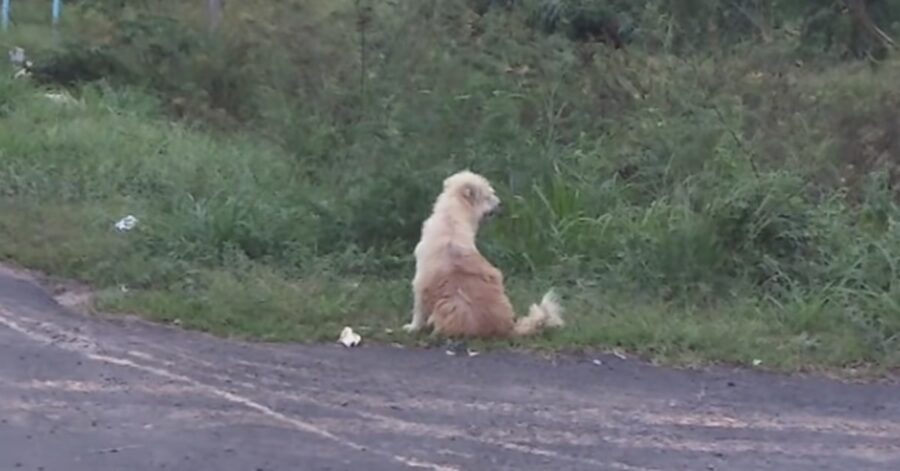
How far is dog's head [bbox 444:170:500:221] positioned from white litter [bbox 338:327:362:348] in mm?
995

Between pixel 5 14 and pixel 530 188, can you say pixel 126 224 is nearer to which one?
pixel 530 188

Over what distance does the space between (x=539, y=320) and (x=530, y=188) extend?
2162 millimetres

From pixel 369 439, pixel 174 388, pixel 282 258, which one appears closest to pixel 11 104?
pixel 282 258

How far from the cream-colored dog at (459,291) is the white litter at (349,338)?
307 mm

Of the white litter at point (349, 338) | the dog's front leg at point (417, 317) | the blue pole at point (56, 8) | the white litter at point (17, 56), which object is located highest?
the dog's front leg at point (417, 317)

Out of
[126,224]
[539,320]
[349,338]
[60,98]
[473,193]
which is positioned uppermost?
[473,193]

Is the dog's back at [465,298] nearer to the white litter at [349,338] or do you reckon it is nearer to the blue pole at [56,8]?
the white litter at [349,338]

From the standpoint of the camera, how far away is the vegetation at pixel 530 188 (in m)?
9.58

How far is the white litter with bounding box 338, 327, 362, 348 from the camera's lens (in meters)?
8.96

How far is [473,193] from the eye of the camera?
31.1ft

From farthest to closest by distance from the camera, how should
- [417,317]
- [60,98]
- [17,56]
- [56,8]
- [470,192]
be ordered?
[56,8], [17,56], [60,98], [470,192], [417,317]

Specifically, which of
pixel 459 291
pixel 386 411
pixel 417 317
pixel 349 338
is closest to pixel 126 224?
pixel 349 338

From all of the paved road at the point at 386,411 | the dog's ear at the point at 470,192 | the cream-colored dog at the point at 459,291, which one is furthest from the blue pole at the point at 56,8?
the cream-colored dog at the point at 459,291

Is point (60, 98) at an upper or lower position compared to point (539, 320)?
lower
